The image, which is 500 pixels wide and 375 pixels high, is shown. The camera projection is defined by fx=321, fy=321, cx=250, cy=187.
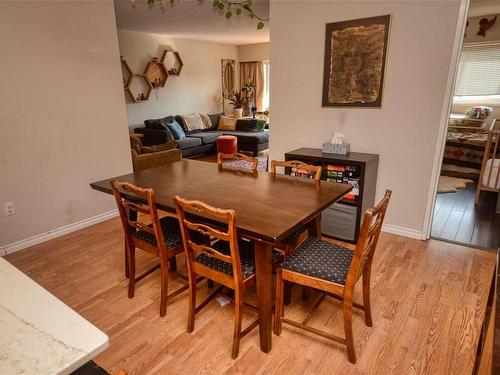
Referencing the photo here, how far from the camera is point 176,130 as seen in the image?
6.51 meters

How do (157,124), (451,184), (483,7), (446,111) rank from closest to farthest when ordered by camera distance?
1. (446,111)
2. (451,184)
3. (483,7)
4. (157,124)

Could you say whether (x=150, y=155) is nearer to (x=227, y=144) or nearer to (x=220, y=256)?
(x=227, y=144)

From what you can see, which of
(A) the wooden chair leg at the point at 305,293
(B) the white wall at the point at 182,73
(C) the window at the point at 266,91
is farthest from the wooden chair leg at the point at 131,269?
(C) the window at the point at 266,91

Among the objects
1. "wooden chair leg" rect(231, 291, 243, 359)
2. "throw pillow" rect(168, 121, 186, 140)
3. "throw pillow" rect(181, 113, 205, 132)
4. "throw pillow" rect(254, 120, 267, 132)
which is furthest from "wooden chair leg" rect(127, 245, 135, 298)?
"throw pillow" rect(254, 120, 267, 132)

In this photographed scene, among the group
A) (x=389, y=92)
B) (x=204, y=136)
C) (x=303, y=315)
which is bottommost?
(x=303, y=315)

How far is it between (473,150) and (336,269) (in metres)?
4.36

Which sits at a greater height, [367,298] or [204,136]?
[204,136]

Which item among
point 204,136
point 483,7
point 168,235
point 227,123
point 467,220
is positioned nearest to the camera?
point 168,235

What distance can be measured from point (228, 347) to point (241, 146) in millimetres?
5494

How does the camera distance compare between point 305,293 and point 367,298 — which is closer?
point 367,298

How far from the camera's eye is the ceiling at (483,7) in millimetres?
4643

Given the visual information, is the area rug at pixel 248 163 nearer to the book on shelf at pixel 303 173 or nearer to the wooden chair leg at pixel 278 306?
the book on shelf at pixel 303 173

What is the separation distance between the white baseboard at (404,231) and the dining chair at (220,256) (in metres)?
1.75

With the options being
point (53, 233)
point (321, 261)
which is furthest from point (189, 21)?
point (321, 261)
